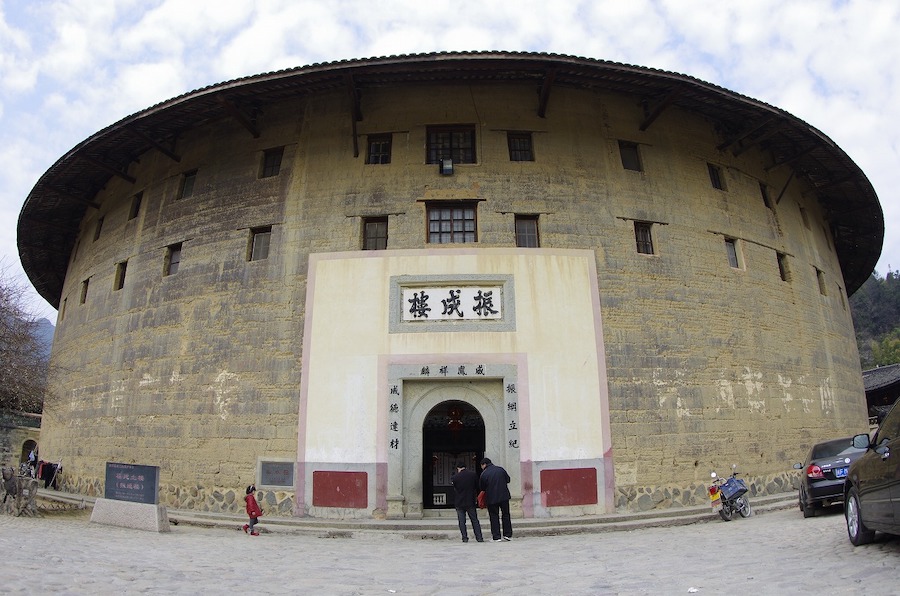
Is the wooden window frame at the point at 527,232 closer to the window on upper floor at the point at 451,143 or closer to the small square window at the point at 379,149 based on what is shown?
the window on upper floor at the point at 451,143

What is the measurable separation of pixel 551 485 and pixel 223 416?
7041 millimetres

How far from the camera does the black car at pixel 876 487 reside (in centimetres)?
480

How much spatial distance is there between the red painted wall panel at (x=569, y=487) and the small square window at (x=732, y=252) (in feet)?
22.0

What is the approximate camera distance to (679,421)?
39.9 feet

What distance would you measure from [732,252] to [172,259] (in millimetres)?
14282

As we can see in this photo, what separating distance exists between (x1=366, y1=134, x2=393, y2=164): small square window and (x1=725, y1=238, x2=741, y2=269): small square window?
28.6ft

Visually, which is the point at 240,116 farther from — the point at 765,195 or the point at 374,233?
the point at 765,195

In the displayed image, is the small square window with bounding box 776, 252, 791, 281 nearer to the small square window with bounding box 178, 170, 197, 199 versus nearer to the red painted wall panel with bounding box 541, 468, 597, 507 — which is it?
the red painted wall panel with bounding box 541, 468, 597, 507

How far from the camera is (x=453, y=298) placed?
12266mm

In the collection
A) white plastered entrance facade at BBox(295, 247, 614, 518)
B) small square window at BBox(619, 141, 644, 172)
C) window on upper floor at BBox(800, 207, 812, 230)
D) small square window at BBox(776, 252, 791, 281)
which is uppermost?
small square window at BBox(619, 141, 644, 172)

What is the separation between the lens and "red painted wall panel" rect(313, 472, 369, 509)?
11.3 meters

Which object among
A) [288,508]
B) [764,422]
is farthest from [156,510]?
[764,422]

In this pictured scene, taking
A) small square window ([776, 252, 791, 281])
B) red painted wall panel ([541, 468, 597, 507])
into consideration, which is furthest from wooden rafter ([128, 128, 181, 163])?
small square window ([776, 252, 791, 281])

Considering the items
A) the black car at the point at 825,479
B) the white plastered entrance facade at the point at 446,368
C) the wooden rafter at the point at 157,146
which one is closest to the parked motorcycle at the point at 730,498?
the black car at the point at 825,479
